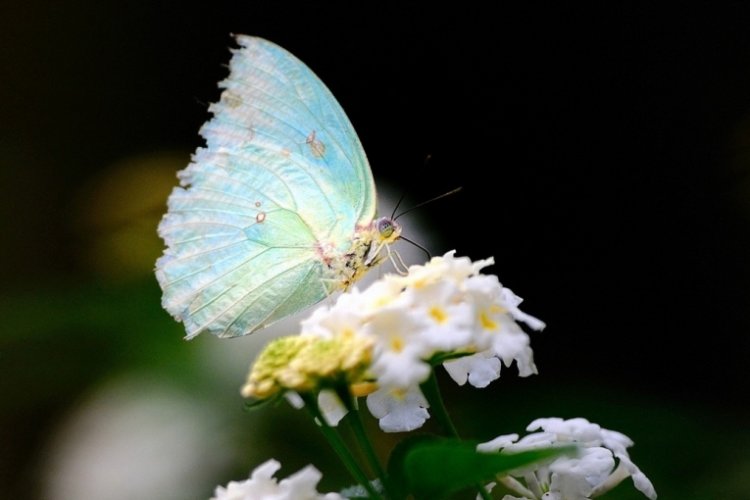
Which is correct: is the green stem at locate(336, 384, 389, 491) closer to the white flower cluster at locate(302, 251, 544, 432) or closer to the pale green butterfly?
the white flower cluster at locate(302, 251, 544, 432)

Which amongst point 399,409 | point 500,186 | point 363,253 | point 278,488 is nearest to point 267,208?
point 363,253

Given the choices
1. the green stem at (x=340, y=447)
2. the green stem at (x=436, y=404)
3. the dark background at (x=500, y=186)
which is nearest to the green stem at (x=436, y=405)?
the green stem at (x=436, y=404)

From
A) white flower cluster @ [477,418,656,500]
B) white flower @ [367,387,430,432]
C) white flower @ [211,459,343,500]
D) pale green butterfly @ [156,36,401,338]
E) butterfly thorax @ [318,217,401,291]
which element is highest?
pale green butterfly @ [156,36,401,338]

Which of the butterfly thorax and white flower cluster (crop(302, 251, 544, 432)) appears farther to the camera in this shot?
the butterfly thorax

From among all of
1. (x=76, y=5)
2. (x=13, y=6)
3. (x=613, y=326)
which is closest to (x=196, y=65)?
(x=76, y=5)

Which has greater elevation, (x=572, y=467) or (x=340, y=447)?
(x=340, y=447)

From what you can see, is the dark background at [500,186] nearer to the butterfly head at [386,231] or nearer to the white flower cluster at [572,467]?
the butterfly head at [386,231]

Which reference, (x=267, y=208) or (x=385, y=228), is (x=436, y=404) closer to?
(x=385, y=228)

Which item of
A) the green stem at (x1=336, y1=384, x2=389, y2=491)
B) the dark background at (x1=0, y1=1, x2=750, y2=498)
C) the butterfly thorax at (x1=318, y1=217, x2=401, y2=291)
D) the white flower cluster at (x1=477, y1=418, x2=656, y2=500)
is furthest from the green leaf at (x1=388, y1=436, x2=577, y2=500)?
the dark background at (x1=0, y1=1, x2=750, y2=498)
